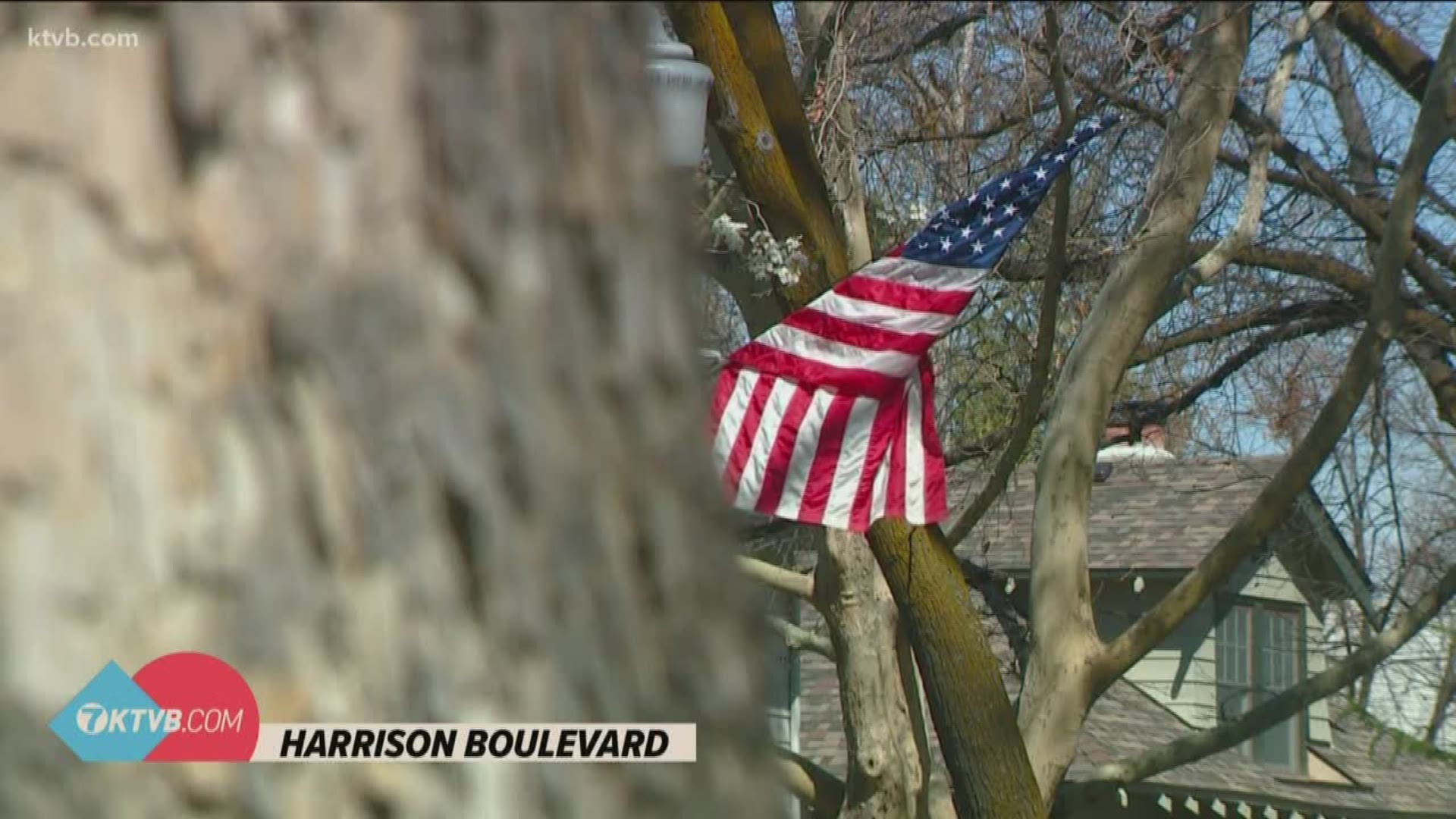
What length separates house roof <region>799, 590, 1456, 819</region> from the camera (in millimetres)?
16422

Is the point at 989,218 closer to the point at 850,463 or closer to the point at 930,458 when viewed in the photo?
the point at 930,458

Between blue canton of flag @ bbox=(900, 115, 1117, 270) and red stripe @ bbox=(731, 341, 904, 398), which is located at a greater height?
blue canton of flag @ bbox=(900, 115, 1117, 270)

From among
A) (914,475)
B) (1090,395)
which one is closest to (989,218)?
(914,475)

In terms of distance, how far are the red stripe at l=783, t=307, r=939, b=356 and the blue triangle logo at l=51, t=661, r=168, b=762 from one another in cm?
627

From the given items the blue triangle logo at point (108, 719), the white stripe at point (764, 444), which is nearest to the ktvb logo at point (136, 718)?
the blue triangle logo at point (108, 719)

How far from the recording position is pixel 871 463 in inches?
307

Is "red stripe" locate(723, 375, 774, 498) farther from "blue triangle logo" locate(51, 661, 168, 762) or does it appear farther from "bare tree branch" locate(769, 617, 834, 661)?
"blue triangle logo" locate(51, 661, 168, 762)

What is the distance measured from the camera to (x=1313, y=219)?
1224cm

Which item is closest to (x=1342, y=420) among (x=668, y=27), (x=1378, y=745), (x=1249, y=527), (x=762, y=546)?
(x=1249, y=527)

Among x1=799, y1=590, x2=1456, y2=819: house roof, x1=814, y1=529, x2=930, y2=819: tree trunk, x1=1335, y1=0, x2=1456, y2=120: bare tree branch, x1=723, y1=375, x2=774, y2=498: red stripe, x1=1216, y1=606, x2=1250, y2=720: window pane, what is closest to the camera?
x1=723, y1=375, x2=774, y2=498: red stripe

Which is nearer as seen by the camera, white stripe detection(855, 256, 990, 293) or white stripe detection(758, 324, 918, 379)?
white stripe detection(758, 324, 918, 379)

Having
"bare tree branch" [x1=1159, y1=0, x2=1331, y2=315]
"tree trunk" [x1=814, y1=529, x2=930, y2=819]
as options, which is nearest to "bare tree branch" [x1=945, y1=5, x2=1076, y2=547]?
"bare tree branch" [x1=1159, y1=0, x2=1331, y2=315]

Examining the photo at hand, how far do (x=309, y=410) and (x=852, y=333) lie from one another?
636 centimetres

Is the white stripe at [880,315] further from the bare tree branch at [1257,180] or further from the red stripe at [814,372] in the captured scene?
the bare tree branch at [1257,180]
